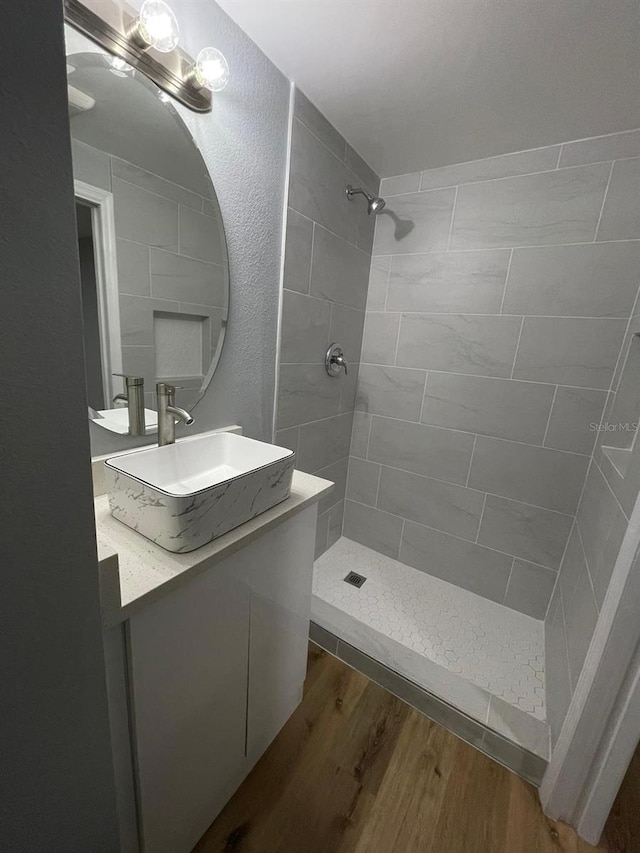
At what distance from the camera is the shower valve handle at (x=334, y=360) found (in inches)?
65.6

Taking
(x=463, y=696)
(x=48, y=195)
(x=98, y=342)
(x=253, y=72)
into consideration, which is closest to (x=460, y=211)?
(x=253, y=72)

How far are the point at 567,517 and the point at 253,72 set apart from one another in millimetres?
2103

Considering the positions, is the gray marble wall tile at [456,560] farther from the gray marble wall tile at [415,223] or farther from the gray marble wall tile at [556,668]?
the gray marble wall tile at [415,223]

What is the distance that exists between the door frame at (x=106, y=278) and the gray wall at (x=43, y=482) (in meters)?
0.62

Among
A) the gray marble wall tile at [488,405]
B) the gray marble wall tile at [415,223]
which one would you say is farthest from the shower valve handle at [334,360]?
the gray marble wall tile at [415,223]

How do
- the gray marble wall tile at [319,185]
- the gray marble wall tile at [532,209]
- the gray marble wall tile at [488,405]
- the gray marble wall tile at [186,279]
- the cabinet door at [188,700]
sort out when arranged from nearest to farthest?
the cabinet door at [188,700] < the gray marble wall tile at [186,279] < the gray marble wall tile at [319,185] < the gray marble wall tile at [532,209] < the gray marble wall tile at [488,405]

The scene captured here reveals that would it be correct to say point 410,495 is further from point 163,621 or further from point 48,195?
point 48,195

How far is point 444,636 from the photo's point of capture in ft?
5.24

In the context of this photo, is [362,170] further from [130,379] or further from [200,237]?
[130,379]

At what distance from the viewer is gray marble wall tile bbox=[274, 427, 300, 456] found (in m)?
1.47

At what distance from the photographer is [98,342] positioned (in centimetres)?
91

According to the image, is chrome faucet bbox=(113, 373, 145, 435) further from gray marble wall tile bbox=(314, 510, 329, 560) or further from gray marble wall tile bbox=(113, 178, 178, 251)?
gray marble wall tile bbox=(314, 510, 329, 560)

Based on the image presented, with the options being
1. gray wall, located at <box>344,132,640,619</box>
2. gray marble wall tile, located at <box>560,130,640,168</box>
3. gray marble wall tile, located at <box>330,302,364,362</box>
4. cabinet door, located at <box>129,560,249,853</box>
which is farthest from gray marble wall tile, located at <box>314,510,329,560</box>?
gray marble wall tile, located at <box>560,130,640,168</box>

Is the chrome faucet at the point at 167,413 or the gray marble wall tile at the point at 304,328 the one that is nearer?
the chrome faucet at the point at 167,413
